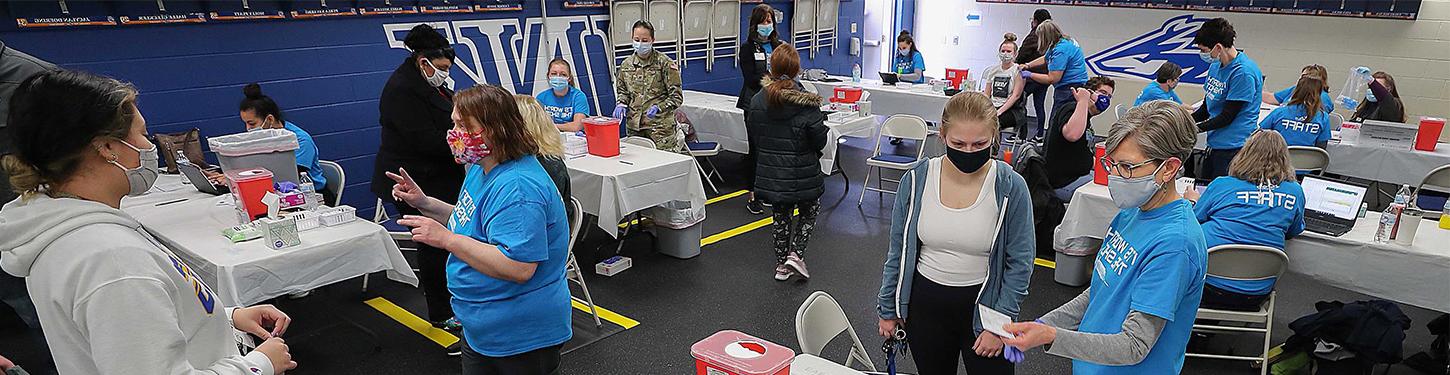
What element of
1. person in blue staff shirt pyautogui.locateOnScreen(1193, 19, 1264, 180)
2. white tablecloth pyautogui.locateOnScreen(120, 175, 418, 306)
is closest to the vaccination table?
person in blue staff shirt pyautogui.locateOnScreen(1193, 19, 1264, 180)

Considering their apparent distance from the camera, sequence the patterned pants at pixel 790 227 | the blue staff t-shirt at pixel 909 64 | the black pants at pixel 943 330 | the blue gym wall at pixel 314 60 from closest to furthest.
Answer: the black pants at pixel 943 330
the patterned pants at pixel 790 227
the blue gym wall at pixel 314 60
the blue staff t-shirt at pixel 909 64

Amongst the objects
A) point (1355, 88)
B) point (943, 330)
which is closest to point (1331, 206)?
point (943, 330)

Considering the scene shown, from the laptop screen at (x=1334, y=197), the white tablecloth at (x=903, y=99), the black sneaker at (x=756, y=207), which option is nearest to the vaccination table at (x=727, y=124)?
the black sneaker at (x=756, y=207)

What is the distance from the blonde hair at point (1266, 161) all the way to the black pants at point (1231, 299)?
49 centimetres

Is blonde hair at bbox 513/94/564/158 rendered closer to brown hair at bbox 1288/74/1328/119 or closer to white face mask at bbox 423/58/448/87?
white face mask at bbox 423/58/448/87

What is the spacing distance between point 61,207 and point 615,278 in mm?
3667

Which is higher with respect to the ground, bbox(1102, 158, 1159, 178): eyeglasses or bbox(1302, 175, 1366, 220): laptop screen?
bbox(1102, 158, 1159, 178): eyeglasses

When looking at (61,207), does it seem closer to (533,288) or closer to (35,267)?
(35,267)

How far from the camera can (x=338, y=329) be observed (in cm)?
421

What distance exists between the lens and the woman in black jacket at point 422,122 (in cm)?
357

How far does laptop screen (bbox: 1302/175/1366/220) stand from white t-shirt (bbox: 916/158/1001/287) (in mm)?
2378

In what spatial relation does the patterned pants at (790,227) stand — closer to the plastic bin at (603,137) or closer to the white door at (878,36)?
the plastic bin at (603,137)

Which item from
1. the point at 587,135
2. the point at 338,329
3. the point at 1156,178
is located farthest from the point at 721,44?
the point at 1156,178

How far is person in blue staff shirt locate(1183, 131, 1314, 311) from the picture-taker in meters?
3.33
